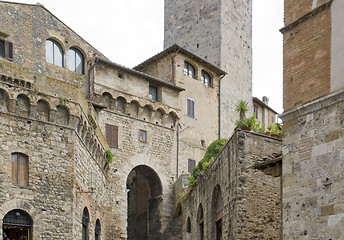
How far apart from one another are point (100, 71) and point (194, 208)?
9.75 meters

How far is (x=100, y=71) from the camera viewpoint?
33.1 meters

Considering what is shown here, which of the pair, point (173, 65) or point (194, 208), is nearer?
point (194, 208)

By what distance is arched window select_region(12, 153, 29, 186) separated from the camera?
799 inches

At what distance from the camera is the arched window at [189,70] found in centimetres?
3844

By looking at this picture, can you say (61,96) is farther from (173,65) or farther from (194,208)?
(173,65)

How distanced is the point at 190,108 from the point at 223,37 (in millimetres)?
7532

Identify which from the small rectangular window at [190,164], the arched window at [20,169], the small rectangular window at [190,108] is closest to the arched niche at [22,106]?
the arched window at [20,169]

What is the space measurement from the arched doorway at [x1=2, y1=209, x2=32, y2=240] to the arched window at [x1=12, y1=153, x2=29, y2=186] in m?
1.01

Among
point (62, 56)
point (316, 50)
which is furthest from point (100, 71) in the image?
point (316, 50)

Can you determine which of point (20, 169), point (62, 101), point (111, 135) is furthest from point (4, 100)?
point (111, 135)

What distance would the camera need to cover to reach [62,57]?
3275 cm

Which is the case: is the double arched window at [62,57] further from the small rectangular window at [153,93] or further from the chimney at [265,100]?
the chimney at [265,100]

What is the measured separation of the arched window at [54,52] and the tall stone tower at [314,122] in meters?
19.9

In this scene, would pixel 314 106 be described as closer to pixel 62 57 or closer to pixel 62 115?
pixel 62 115
